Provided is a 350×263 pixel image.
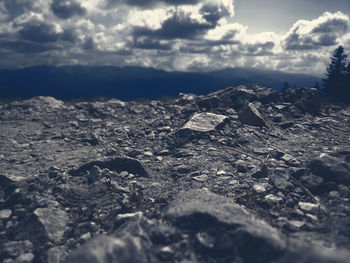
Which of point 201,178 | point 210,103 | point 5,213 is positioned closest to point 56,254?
point 5,213

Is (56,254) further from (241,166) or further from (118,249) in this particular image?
(241,166)

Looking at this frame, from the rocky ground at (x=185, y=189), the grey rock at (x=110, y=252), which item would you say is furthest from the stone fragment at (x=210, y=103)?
the grey rock at (x=110, y=252)

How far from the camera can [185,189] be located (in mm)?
5684

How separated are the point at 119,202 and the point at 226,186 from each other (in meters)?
2.48

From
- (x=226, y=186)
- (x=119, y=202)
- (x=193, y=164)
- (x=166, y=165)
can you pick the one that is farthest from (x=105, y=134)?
(x=226, y=186)

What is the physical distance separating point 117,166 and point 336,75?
114ft

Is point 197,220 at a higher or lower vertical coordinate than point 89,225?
higher

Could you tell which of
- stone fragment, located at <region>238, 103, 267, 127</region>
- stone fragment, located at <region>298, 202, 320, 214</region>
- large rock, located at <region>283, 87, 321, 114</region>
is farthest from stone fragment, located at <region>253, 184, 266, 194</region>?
large rock, located at <region>283, 87, 321, 114</region>

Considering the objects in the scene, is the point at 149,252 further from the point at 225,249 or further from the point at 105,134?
the point at 105,134

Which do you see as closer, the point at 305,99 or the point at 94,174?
the point at 94,174

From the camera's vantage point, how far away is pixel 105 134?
10023mm

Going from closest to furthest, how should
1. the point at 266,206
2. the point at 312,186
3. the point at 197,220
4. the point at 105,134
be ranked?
the point at 197,220 → the point at 266,206 → the point at 312,186 → the point at 105,134

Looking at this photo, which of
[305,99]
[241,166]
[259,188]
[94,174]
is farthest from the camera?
[305,99]

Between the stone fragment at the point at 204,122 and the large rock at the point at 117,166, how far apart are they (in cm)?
263
